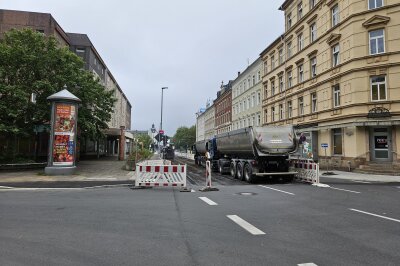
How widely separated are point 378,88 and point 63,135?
70.0ft

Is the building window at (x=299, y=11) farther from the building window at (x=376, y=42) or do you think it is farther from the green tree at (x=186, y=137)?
the green tree at (x=186, y=137)

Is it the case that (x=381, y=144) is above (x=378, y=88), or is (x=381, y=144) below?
below

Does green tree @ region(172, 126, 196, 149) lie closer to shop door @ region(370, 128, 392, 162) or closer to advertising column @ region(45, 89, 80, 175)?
shop door @ region(370, 128, 392, 162)

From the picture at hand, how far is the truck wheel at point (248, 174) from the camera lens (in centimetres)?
1681

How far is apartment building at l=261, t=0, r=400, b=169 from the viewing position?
22.5 metres

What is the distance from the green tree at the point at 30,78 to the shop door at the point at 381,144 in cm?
2052

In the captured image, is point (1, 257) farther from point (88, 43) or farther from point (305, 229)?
point (88, 43)

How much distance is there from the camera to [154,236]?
6.02 m

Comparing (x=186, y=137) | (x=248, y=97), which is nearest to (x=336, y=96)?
(x=248, y=97)

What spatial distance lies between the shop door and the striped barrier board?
52.0 feet

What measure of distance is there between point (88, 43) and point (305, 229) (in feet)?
134

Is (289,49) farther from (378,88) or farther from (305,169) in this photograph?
(305,169)

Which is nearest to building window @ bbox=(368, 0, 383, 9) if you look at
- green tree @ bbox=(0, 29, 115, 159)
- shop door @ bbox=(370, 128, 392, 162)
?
shop door @ bbox=(370, 128, 392, 162)

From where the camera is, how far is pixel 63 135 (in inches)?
741
